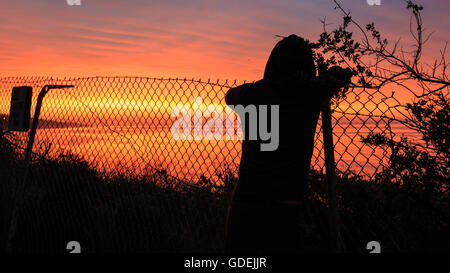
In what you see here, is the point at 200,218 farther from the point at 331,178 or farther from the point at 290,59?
the point at 290,59

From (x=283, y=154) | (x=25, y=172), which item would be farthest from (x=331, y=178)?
(x=25, y=172)

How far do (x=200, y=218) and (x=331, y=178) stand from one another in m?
3.18

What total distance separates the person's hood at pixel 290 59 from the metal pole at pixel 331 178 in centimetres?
36

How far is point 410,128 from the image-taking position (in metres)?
2.57

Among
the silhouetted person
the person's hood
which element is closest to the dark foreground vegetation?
the silhouetted person

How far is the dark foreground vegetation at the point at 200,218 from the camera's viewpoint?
2604mm

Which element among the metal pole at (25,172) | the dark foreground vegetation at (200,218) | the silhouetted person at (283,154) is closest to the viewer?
the silhouetted person at (283,154)

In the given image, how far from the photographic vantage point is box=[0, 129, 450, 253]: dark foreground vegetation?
103 inches

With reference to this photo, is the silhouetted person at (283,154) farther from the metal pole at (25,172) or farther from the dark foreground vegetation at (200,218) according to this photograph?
the metal pole at (25,172)

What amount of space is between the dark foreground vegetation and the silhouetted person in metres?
0.32

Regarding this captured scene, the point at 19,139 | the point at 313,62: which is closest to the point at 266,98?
the point at 313,62

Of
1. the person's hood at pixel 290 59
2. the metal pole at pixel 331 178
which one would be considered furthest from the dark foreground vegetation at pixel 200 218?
the person's hood at pixel 290 59
